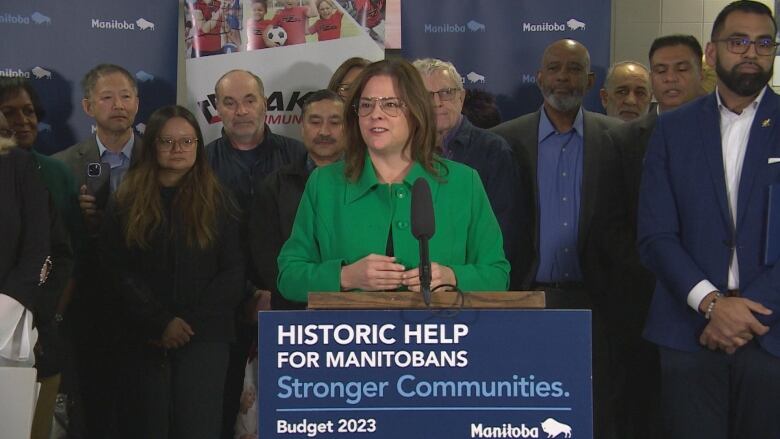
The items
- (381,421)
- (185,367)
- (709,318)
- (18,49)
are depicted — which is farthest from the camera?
(18,49)

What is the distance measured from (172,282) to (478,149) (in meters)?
1.37

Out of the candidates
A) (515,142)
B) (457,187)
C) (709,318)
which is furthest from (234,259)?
(709,318)

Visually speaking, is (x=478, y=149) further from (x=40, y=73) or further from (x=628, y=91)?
(x=40, y=73)

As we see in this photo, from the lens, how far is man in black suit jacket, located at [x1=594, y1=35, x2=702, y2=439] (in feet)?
14.0

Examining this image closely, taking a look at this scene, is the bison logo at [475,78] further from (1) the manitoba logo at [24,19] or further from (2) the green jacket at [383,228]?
(2) the green jacket at [383,228]

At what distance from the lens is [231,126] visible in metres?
4.85

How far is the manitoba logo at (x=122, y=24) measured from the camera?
566 centimetres

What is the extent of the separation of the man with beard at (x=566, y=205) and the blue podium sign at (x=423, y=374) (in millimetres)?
2044

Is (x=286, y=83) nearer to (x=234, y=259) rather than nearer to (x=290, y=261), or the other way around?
(x=234, y=259)

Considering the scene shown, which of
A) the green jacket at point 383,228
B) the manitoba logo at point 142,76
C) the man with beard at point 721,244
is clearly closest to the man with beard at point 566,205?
the man with beard at point 721,244

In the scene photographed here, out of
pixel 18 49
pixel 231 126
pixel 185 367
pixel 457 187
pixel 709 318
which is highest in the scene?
pixel 18 49


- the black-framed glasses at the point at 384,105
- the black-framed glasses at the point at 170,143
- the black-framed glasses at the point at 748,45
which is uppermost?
the black-framed glasses at the point at 748,45

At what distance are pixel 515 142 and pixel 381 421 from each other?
246 centimetres

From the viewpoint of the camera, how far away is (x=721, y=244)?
10.5 feet
